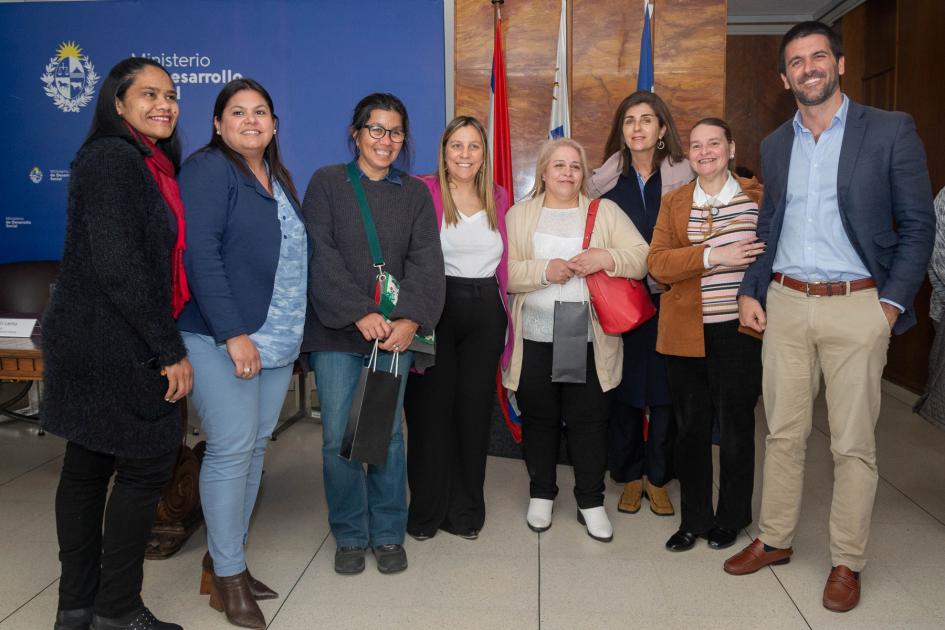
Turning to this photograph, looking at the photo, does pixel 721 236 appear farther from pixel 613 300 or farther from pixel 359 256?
pixel 359 256

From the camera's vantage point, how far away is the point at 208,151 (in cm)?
219

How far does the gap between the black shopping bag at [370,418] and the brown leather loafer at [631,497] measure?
1241 millimetres

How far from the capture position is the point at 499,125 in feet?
15.0

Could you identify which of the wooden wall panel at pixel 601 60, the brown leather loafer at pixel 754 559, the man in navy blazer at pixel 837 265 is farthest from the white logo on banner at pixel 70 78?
the brown leather loafer at pixel 754 559

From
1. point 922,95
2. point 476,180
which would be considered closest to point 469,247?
point 476,180

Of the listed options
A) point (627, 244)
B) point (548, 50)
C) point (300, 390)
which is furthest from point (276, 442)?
point (548, 50)

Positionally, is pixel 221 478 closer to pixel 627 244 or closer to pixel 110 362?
pixel 110 362

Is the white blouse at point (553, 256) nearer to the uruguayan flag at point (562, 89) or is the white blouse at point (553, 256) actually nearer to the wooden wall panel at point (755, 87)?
the uruguayan flag at point (562, 89)

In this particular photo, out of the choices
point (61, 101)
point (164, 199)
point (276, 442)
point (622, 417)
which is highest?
point (61, 101)

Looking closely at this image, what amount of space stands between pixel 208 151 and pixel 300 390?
2.89m

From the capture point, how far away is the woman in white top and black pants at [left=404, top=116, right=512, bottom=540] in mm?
2781

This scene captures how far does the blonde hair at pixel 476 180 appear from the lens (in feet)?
9.07

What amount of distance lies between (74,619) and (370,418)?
1.01 m

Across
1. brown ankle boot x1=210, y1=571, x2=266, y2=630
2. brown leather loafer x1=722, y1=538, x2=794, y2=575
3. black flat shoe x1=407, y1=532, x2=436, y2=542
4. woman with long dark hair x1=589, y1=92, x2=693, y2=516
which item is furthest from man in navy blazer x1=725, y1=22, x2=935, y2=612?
brown ankle boot x1=210, y1=571, x2=266, y2=630
